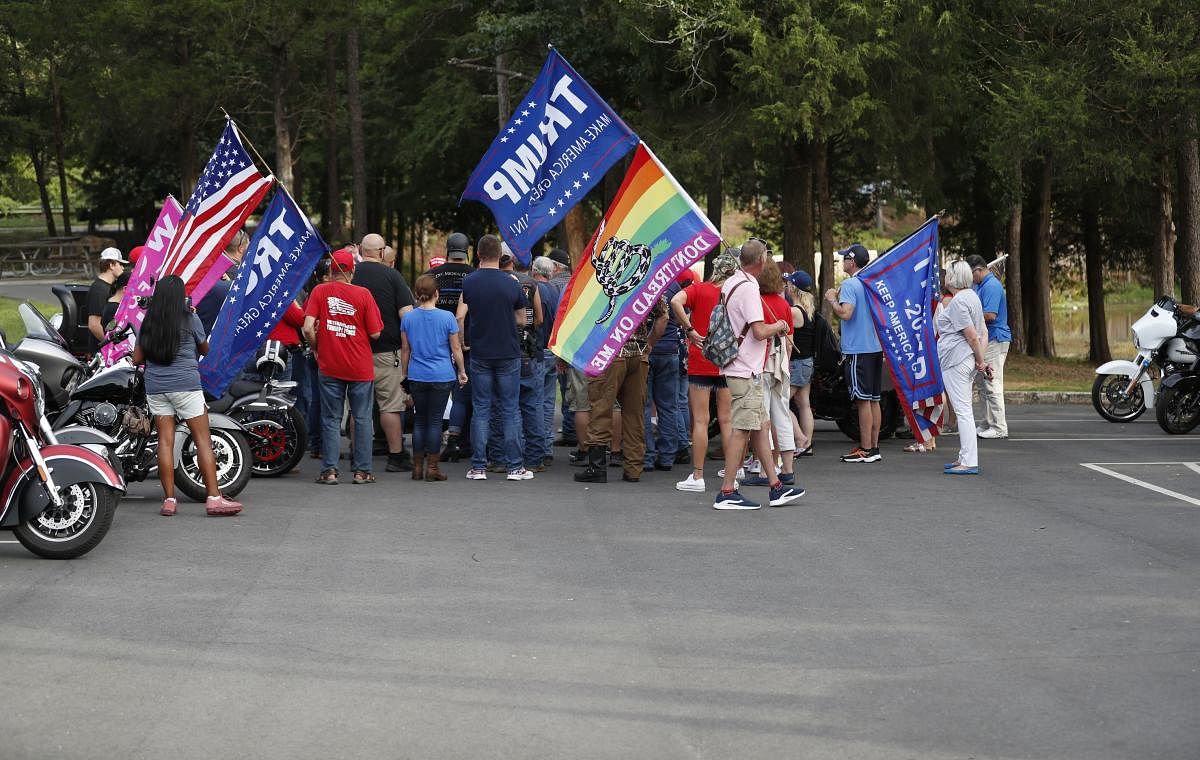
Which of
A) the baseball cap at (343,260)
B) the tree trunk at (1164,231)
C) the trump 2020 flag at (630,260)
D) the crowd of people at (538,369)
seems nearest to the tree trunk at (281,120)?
the tree trunk at (1164,231)

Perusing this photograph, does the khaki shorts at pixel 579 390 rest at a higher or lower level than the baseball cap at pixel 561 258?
lower

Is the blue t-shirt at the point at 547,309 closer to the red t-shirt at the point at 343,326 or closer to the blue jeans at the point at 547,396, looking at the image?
the blue jeans at the point at 547,396

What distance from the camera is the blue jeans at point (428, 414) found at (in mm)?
Result: 12523

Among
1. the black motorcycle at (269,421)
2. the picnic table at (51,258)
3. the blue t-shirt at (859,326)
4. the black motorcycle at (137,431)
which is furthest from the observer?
the picnic table at (51,258)

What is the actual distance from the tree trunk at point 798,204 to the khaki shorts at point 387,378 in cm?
1656

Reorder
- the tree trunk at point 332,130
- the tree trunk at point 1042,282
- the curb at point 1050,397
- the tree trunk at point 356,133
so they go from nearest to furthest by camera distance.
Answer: the curb at point 1050,397 < the tree trunk at point 1042,282 < the tree trunk at point 356,133 < the tree trunk at point 332,130

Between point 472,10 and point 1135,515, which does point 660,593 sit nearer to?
point 1135,515

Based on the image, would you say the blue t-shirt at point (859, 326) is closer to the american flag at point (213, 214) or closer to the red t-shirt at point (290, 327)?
the red t-shirt at point (290, 327)

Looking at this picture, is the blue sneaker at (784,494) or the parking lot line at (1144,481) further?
the parking lot line at (1144,481)

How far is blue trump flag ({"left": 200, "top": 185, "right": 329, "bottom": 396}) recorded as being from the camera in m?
12.1

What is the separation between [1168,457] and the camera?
14094mm

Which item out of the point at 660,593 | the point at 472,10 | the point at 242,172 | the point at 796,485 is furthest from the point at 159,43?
the point at 660,593

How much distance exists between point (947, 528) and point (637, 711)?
189 inches

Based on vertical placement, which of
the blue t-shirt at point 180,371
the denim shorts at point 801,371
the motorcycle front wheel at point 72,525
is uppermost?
the blue t-shirt at point 180,371
